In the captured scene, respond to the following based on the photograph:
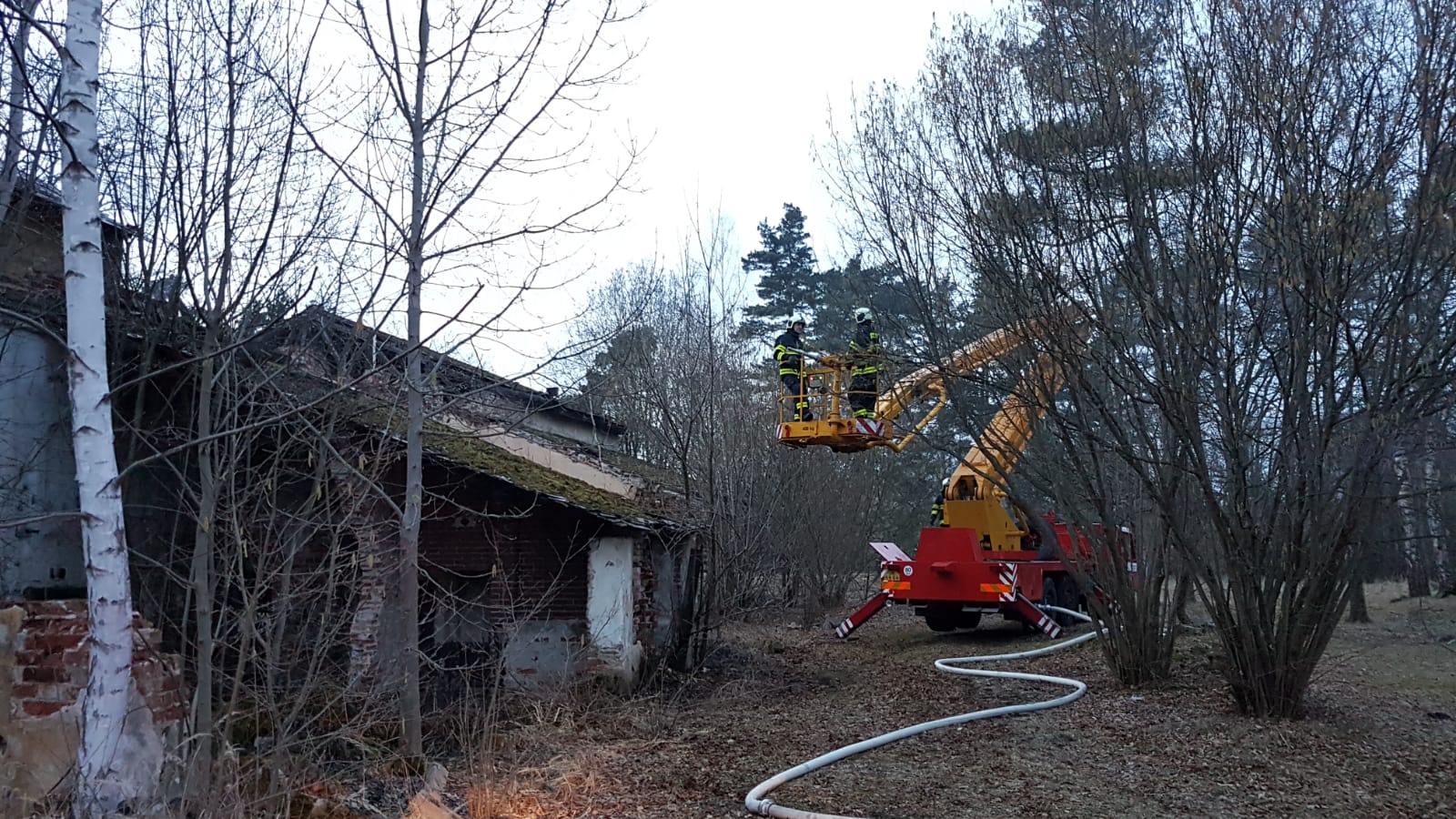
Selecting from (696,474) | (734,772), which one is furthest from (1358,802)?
(696,474)

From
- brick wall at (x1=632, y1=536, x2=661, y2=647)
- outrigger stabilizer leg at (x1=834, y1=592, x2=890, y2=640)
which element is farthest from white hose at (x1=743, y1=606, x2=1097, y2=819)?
brick wall at (x1=632, y1=536, x2=661, y2=647)

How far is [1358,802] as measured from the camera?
6.78 m

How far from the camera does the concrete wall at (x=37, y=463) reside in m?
9.70

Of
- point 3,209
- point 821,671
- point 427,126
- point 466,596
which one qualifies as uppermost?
point 427,126

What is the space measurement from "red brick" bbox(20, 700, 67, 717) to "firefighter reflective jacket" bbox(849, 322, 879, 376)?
7569 mm

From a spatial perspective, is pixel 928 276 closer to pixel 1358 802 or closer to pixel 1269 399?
pixel 1269 399

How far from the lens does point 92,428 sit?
454 cm

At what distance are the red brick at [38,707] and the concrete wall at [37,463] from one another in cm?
403

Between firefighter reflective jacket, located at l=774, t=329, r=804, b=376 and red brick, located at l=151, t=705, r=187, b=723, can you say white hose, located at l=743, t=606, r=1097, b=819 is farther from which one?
firefighter reflective jacket, located at l=774, t=329, r=804, b=376

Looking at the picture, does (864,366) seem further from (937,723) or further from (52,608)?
(52,608)

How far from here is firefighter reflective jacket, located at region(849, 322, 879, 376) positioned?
1177cm

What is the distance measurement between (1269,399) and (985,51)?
4297 mm

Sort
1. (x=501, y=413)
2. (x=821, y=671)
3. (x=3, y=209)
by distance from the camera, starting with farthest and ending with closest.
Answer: (x=501, y=413) < (x=821, y=671) < (x=3, y=209)

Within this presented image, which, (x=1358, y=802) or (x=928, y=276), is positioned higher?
(x=928, y=276)
